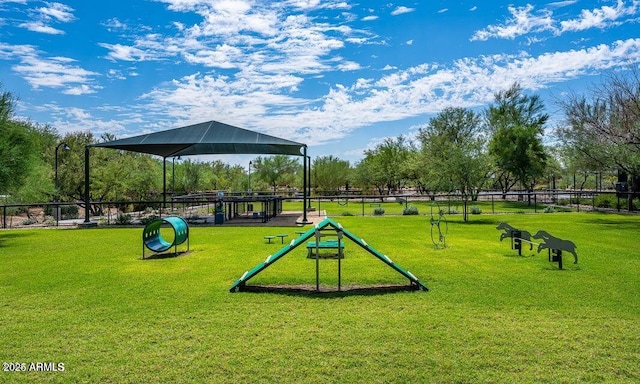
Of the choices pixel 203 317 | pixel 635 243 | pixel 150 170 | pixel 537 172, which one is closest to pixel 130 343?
pixel 203 317

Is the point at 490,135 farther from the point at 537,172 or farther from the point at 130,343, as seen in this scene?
the point at 130,343

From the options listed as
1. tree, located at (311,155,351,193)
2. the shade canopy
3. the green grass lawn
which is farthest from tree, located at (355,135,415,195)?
the green grass lawn

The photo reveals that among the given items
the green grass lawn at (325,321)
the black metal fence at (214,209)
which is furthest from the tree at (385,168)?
the green grass lawn at (325,321)

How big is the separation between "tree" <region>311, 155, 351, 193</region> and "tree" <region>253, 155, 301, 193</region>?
6331 mm

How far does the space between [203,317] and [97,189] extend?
28980 millimetres

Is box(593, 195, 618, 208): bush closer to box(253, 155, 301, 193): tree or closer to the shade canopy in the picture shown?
the shade canopy

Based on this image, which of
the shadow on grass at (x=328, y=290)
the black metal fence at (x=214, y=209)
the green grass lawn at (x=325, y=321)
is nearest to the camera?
the green grass lawn at (x=325, y=321)

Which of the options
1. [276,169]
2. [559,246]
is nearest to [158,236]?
[559,246]

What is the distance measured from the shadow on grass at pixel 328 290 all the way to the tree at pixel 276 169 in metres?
49.4

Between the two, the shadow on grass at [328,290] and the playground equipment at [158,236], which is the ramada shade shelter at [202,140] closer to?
the playground equipment at [158,236]

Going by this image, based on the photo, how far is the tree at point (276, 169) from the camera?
56656 mm

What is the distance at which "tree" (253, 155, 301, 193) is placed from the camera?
5666 cm

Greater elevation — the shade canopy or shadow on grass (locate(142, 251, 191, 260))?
the shade canopy

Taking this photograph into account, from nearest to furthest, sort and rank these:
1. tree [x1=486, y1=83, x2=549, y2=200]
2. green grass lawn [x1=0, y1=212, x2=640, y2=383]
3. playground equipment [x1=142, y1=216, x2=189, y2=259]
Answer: green grass lawn [x1=0, y1=212, x2=640, y2=383], playground equipment [x1=142, y1=216, x2=189, y2=259], tree [x1=486, y1=83, x2=549, y2=200]
